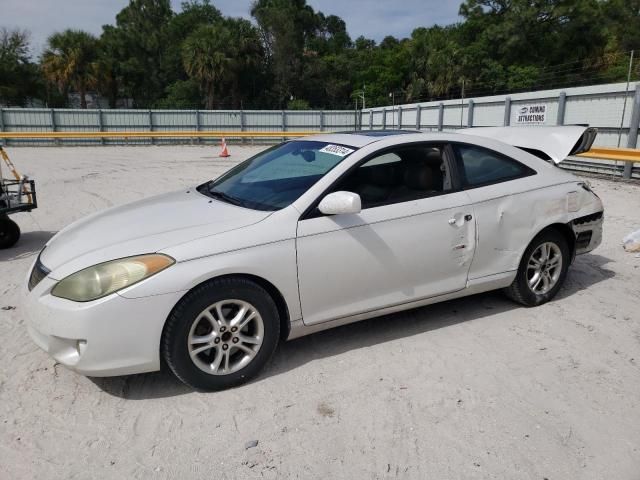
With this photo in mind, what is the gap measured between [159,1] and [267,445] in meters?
66.8

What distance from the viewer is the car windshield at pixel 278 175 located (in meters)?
3.58

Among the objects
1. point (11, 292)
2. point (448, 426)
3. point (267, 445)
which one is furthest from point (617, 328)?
point (11, 292)

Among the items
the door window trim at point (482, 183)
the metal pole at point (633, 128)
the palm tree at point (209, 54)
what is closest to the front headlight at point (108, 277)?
the door window trim at point (482, 183)

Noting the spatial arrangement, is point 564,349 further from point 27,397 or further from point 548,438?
point 27,397

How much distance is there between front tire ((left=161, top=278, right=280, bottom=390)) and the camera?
9.77 ft

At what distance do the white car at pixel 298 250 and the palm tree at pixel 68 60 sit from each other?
146 feet

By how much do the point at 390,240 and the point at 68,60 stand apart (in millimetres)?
45952

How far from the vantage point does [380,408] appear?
9.90 feet

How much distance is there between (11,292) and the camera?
16.5 ft

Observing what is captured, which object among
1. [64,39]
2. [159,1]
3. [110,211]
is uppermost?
[159,1]

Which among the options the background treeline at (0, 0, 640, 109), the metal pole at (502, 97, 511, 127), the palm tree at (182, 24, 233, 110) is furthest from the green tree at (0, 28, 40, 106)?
the metal pole at (502, 97, 511, 127)

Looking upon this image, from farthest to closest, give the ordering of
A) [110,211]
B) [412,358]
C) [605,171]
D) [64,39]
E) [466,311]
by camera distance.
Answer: [64,39]
[605,171]
[466,311]
[110,211]
[412,358]

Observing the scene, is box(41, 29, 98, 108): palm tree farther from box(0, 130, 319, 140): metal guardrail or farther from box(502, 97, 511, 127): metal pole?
box(502, 97, 511, 127): metal pole

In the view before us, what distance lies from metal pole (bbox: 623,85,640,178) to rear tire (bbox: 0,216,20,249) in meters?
12.2
